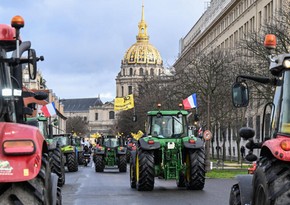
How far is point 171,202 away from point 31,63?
10.2 metres

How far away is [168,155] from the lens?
Answer: 22.4 metres

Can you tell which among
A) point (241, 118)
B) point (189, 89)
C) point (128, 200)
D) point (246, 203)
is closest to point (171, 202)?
point (128, 200)

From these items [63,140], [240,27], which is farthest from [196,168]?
[240,27]

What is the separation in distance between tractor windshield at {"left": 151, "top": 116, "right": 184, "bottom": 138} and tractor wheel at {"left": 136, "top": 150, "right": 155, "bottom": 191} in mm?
1810

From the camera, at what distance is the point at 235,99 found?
9.12 m

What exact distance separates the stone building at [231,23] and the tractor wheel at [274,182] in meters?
46.4

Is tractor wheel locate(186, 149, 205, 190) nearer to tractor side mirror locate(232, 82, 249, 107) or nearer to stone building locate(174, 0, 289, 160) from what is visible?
tractor side mirror locate(232, 82, 249, 107)

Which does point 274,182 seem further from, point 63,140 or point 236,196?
point 63,140

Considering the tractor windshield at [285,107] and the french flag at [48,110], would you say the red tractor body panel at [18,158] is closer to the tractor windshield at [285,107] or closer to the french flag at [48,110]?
the tractor windshield at [285,107]

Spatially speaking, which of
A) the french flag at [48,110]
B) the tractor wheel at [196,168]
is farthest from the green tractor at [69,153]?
the tractor wheel at [196,168]

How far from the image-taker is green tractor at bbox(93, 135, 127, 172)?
40.6 meters

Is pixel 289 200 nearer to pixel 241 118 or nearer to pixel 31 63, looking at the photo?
pixel 31 63

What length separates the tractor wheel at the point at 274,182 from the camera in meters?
7.15

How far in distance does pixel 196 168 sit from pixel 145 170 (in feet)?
4.89
